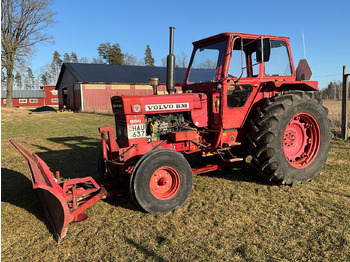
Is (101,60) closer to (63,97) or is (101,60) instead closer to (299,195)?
(63,97)

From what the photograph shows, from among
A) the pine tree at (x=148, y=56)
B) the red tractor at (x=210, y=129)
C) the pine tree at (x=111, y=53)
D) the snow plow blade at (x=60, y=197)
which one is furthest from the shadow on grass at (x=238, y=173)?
the pine tree at (x=148, y=56)

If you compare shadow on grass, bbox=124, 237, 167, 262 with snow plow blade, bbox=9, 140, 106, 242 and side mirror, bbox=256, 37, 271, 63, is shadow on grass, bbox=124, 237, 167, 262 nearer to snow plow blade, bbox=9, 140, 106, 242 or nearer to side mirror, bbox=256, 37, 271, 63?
snow plow blade, bbox=9, 140, 106, 242

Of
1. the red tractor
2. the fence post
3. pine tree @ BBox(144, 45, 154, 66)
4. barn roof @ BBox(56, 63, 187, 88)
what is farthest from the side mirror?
pine tree @ BBox(144, 45, 154, 66)

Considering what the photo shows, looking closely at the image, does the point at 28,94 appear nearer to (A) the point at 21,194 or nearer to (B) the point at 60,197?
(A) the point at 21,194

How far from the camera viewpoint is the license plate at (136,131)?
13.3 ft

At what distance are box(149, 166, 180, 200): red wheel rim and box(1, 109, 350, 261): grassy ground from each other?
0.97 feet

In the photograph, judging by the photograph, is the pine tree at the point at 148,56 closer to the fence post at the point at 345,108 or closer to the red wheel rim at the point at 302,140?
the fence post at the point at 345,108

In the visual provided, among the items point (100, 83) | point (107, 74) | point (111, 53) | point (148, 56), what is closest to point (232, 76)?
point (100, 83)

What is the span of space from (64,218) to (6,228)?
96 cm

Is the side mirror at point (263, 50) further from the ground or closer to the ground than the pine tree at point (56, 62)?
closer to the ground

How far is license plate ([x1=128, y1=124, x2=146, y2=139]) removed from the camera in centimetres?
405

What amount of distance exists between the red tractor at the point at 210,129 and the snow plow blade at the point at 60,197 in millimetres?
19

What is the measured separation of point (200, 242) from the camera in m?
2.98

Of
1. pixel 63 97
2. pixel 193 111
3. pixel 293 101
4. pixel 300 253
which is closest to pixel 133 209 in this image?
pixel 193 111
